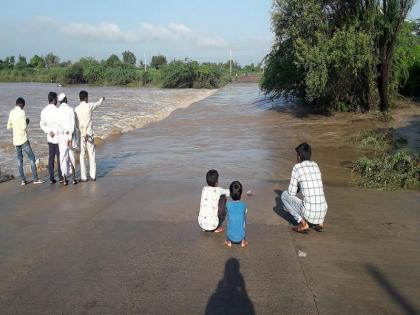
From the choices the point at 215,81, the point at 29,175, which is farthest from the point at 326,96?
the point at 215,81

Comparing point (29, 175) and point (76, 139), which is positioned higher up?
point (76, 139)

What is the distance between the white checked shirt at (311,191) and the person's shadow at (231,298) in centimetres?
164

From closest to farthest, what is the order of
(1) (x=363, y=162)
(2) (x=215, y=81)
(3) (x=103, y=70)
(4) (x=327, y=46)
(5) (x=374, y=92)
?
(1) (x=363, y=162), (4) (x=327, y=46), (5) (x=374, y=92), (2) (x=215, y=81), (3) (x=103, y=70)

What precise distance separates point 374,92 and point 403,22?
11.5 ft

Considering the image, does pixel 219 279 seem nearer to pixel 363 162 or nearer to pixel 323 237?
pixel 323 237

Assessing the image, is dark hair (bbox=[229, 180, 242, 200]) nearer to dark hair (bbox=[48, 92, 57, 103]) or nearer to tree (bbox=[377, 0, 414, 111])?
dark hair (bbox=[48, 92, 57, 103])

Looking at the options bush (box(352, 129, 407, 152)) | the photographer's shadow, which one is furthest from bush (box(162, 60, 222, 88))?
the photographer's shadow

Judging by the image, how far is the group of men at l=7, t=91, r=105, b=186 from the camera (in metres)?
9.38

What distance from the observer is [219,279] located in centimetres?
501

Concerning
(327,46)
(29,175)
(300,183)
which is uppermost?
(327,46)

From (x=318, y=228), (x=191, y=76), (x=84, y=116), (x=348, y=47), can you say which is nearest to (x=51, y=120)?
(x=84, y=116)

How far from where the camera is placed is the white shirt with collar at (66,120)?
9.31 meters

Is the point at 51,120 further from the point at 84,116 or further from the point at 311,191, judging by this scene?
the point at 311,191

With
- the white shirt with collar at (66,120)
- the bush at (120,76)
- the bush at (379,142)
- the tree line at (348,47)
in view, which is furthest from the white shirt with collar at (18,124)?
the bush at (120,76)
